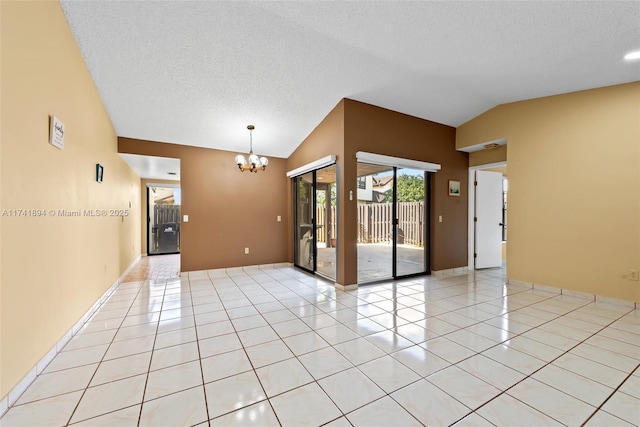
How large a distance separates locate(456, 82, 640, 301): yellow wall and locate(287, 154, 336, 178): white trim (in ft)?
9.66

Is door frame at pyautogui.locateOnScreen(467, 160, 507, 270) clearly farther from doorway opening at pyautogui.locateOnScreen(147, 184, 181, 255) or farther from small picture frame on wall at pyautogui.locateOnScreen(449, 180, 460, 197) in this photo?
doorway opening at pyautogui.locateOnScreen(147, 184, 181, 255)

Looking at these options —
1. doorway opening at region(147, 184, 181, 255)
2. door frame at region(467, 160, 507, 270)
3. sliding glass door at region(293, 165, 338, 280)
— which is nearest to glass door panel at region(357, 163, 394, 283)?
sliding glass door at region(293, 165, 338, 280)

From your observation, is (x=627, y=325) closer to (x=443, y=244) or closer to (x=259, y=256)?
(x=443, y=244)

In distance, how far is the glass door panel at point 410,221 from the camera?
485cm

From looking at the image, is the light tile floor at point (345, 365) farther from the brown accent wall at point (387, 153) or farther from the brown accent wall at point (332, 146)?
the brown accent wall at point (387, 153)

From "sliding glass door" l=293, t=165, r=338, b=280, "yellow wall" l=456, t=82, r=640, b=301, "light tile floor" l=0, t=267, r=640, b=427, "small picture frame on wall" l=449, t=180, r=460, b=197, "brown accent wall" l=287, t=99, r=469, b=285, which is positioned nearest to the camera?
"light tile floor" l=0, t=267, r=640, b=427

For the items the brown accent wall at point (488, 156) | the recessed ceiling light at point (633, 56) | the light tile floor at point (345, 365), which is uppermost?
the recessed ceiling light at point (633, 56)

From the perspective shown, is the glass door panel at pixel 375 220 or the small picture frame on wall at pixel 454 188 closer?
the glass door panel at pixel 375 220

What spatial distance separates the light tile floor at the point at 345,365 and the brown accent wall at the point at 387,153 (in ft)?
4.22

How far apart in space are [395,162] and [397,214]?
36.1 inches

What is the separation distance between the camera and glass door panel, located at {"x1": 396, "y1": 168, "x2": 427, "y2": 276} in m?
4.85

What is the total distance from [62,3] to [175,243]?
275 inches

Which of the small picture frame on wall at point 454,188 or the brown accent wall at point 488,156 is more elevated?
the brown accent wall at point 488,156

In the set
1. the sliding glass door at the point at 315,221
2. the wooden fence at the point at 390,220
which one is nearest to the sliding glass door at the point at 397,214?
the wooden fence at the point at 390,220
